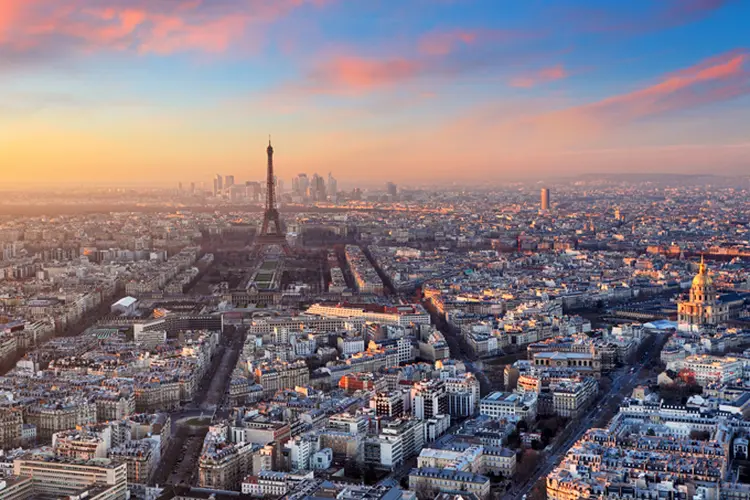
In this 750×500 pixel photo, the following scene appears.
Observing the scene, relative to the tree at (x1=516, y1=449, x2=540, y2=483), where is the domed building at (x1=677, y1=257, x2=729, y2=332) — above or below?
above

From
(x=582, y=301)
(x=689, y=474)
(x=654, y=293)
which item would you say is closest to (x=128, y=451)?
(x=689, y=474)

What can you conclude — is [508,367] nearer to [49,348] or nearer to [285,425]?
[285,425]

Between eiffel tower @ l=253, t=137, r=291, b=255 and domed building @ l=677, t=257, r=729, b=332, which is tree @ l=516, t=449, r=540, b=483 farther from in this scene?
eiffel tower @ l=253, t=137, r=291, b=255

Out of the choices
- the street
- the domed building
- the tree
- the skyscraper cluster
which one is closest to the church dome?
the domed building

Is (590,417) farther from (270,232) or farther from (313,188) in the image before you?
(313,188)

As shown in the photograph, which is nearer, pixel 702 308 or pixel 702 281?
pixel 702 308

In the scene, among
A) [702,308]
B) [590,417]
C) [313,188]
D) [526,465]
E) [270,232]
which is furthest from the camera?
[313,188]

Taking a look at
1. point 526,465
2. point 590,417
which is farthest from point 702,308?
point 526,465

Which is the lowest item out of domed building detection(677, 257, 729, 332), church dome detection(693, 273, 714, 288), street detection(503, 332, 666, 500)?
street detection(503, 332, 666, 500)

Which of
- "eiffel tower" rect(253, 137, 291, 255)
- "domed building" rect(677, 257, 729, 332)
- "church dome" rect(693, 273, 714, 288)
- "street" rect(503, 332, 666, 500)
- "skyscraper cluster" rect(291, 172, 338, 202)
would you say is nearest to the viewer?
"street" rect(503, 332, 666, 500)
